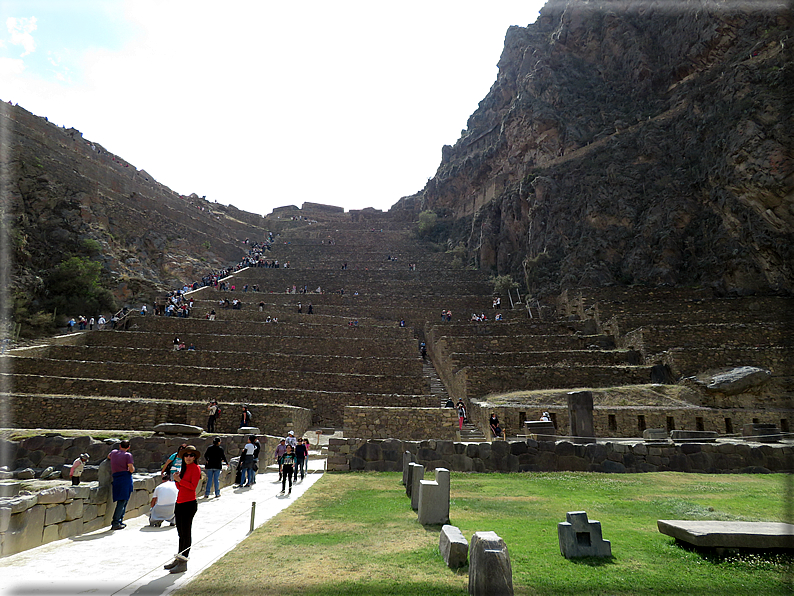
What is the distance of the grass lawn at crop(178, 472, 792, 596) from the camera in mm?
4594

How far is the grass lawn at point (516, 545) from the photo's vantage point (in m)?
4.59

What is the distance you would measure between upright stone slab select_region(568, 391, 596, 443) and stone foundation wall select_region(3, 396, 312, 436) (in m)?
11.9

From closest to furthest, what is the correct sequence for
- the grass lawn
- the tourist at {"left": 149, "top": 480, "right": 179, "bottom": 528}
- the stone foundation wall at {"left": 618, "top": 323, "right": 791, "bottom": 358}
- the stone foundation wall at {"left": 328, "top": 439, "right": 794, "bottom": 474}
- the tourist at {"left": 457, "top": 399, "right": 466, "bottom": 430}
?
1. the grass lawn
2. the tourist at {"left": 149, "top": 480, "right": 179, "bottom": 528}
3. the stone foundation wall at {"left": 328, "top": 439, "right": 794, "bottom": 474}
4. the tourist at {"left": 457, "top": 399, "right": 466, "bottom": 430}
5. the stone foundation wall at {"left": 618, "top": 323, "right": 791, "bottom": 358}

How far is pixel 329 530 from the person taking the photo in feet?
23.2

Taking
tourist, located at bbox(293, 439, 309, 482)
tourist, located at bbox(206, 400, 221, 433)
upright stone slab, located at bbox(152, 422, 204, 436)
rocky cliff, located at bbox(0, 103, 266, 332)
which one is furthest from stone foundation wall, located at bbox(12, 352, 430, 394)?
tourist, located at bbox(293, 439, 309, 482)

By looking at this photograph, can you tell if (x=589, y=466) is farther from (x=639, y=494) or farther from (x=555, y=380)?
(x=555, y=380)

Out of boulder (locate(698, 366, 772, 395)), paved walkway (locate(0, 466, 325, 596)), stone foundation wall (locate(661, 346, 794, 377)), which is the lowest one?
paved walkway (locate(0, 466, 325, 596))

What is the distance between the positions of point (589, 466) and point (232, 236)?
5379 cm

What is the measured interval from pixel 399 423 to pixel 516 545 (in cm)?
1364

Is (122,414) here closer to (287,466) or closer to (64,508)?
(287,466)

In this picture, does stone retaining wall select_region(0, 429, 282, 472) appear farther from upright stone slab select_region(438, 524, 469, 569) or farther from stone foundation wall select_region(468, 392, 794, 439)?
upright stone slab select_region(438, 524, 469, 569)

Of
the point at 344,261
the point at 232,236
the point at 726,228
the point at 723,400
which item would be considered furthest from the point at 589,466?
the point at 232,236

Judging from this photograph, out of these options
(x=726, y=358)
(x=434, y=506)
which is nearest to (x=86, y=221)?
(x=434, y=506)

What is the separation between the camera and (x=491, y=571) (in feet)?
13.8
